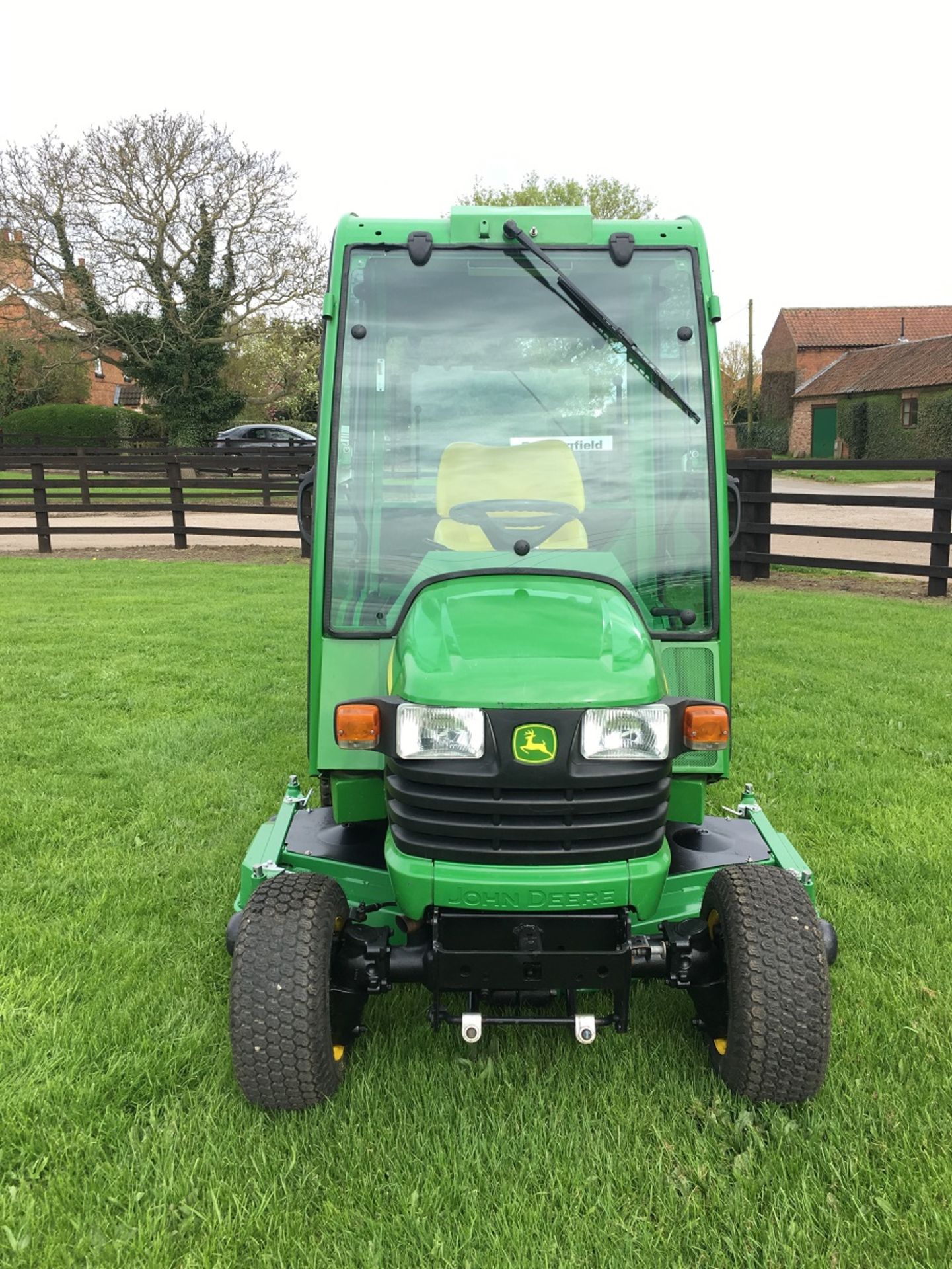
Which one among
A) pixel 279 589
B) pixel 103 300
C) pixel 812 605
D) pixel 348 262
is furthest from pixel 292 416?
pixel 348 262

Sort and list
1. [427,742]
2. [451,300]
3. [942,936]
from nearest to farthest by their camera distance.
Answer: [427,742] → [451,300] → [942,936]

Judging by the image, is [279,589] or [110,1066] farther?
[279,589]

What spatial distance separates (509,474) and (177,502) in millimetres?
12858


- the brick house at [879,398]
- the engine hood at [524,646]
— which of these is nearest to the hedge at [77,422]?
the brick house at [879,398]

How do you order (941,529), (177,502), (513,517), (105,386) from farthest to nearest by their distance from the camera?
(105,386)
(177,502)
(941,529)
(513,517)

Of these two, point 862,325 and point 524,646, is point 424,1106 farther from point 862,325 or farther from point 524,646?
point 862,325

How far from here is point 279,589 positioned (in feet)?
37.4

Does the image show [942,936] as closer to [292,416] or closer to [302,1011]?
[302,1011]

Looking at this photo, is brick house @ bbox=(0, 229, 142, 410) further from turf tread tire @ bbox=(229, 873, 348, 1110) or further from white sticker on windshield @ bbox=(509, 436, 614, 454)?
turf tread tire @ bbox=(229, 873, 348, 1110)

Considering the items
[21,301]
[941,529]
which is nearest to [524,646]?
[941,529]

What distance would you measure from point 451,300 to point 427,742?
5.04 feet

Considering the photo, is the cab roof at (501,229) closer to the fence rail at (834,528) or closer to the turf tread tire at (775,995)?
the turf tread tire at (775,995)

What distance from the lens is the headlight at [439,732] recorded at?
2.34 m

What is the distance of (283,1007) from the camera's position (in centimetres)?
238
